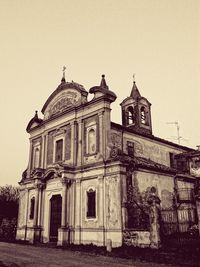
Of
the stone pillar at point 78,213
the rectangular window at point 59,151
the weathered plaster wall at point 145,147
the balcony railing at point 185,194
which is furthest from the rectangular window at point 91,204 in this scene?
the balcony railing at point 185,194

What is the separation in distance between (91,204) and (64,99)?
30.8ft

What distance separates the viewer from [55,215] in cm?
2162

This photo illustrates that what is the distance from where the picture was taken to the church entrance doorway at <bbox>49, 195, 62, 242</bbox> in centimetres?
2108

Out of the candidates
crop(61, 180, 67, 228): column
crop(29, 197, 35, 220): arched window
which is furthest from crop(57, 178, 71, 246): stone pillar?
crop(29, 197, 35, 220): arched window

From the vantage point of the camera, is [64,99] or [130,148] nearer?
[130,148]

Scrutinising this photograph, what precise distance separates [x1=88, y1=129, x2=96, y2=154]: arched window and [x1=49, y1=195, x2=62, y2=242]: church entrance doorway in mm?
4465

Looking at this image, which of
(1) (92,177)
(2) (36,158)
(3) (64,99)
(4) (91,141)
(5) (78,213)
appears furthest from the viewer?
(2) (36,158)

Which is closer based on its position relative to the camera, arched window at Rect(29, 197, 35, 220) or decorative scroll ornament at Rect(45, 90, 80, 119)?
decorative scroll ornament at Rect(45, 90, 80, 119)

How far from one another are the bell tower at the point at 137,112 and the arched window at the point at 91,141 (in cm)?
807

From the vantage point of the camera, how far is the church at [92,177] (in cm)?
1748

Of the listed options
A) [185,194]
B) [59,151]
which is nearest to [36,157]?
[59,151]

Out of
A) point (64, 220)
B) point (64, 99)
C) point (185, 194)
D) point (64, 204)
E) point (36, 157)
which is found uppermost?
point (64, 99)

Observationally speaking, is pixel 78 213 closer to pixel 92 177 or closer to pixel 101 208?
pixel 101 208

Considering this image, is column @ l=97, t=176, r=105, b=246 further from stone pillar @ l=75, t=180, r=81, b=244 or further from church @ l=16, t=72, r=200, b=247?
stone pillar @ l=75, t=180, r=81, b=244
